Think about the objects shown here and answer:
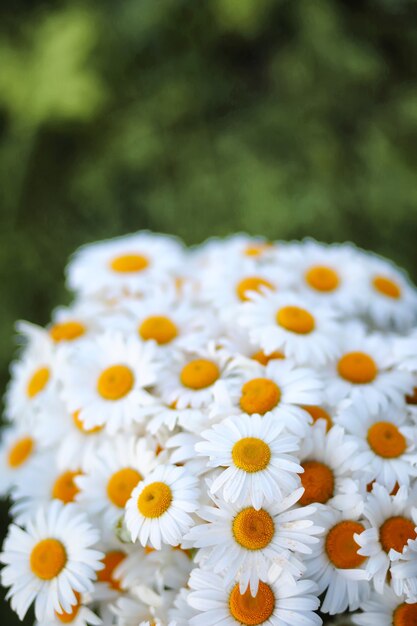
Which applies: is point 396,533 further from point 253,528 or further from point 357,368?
point 357,368

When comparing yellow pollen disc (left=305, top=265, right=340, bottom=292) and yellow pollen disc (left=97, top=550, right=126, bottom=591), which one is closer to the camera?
yellow pollen disc (left=97, top=550, right=126, bottom=591)

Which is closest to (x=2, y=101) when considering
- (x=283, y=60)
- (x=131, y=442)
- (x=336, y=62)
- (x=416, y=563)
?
(x=283, y=60)

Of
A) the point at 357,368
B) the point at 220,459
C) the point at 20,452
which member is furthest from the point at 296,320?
the point at 20,452

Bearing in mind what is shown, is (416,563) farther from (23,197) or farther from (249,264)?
(23,197)

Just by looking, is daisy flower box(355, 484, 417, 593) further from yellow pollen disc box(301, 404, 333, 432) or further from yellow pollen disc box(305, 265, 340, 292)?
yellow pollen disc box(305, 265, 340, 292)

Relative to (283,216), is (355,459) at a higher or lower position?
higher

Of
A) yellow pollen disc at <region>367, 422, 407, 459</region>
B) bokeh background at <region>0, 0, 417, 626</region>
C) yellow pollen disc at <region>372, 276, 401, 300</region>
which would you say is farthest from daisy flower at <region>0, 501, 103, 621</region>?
bokeh background at <region>0, 0, 417, 626</region>
